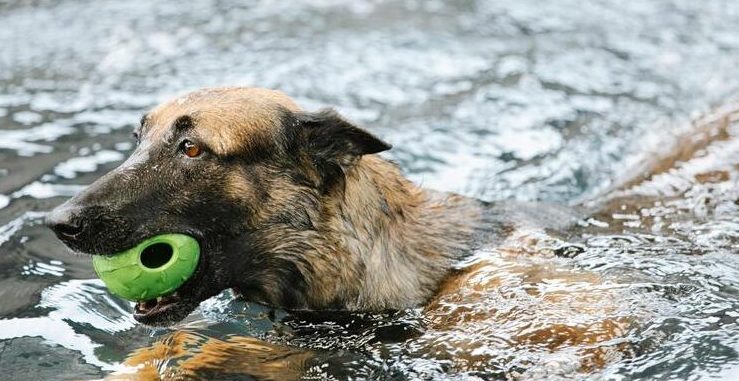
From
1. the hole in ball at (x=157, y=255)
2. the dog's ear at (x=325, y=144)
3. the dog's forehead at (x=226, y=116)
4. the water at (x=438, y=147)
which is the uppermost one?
the dog's forehead at (x=226, y=116)

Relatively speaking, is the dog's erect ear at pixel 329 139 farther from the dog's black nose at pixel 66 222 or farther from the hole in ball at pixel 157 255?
the dog's black nose at pixel 66 222

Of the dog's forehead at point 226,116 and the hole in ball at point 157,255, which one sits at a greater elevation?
the dog's forehead at point 226,116

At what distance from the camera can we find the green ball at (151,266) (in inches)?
173

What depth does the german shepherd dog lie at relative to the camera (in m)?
4.49

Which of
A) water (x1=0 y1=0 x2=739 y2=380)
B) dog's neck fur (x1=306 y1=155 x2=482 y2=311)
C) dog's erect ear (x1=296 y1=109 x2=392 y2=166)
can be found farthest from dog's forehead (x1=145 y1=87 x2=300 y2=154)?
water (x1=0 y1=0 x2=739 y2=380)

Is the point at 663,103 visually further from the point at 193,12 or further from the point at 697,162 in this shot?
the point at 193,12

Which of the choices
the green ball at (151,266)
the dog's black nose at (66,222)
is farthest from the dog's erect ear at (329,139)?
the dog's black nose at (66,222)

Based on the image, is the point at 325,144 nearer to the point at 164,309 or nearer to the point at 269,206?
the point at 269,206

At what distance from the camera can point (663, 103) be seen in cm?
877

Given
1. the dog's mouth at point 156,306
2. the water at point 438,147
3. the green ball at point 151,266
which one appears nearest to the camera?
the green ball at point 151,266

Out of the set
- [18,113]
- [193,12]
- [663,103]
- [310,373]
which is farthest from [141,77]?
[310,373]

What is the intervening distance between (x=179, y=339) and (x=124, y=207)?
89 centimetres

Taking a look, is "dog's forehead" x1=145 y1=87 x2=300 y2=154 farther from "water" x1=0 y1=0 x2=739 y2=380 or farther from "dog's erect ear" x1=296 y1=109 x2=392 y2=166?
"water" x1=0 y1=0 x2=739 y2=380

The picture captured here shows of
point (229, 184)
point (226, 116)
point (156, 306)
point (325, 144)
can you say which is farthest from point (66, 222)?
point (325, 144)
